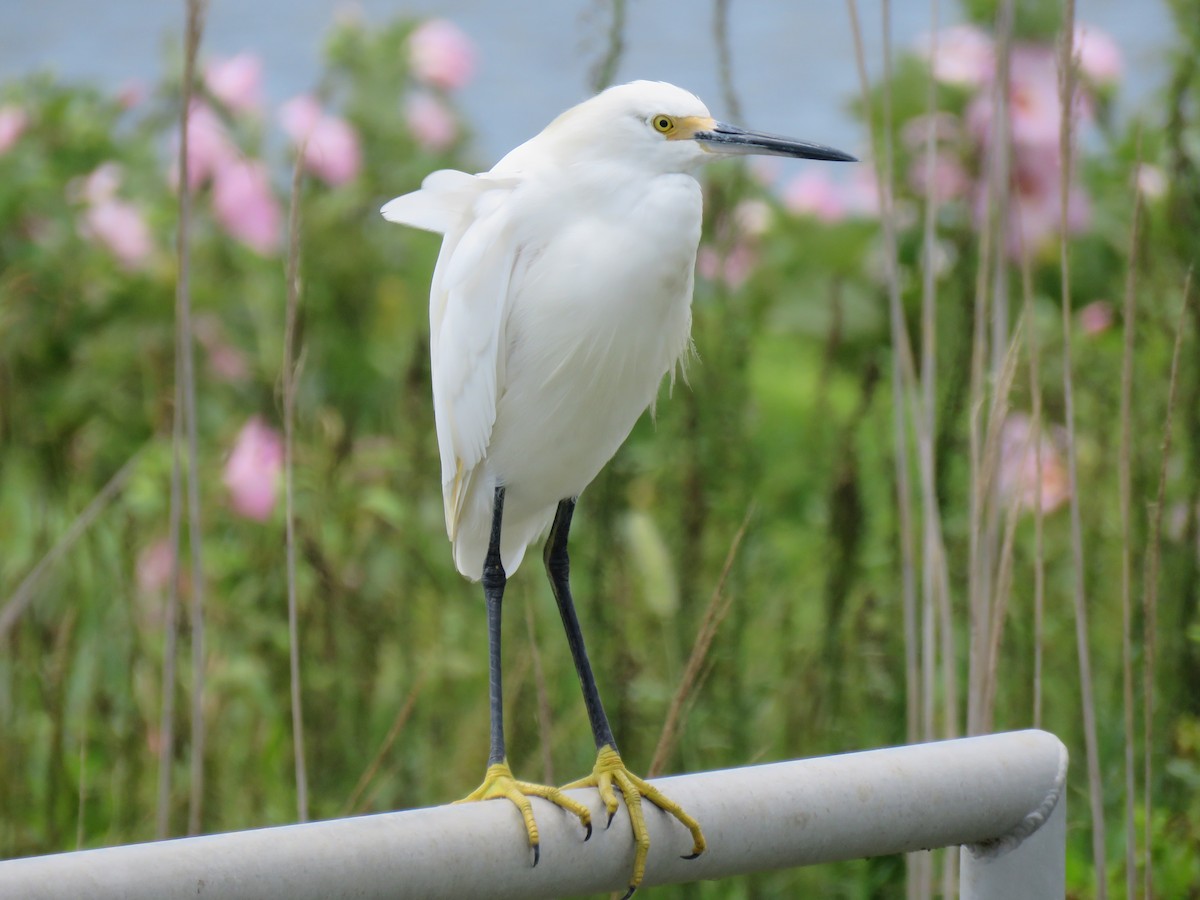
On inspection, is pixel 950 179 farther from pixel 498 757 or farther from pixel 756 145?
pixel 498 757

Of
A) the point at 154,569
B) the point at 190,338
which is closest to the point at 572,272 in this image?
the point at 190,338

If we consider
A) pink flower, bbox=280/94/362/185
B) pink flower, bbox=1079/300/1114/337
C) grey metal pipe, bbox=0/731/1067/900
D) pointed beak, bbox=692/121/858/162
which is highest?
pink flower, bbox=280/94/362/185

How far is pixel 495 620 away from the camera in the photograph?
1.24 m

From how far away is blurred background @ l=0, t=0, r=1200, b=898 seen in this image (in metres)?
1.23

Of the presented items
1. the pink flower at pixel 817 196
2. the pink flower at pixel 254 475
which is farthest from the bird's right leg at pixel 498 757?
the pink flower at pixel 817 196

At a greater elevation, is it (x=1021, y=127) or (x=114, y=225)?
(x=1021, y=127)

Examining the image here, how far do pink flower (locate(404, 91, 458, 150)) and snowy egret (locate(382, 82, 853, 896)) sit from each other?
5.17ft

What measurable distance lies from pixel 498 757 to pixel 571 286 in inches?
13.7

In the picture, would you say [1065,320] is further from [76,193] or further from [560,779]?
[76,193]

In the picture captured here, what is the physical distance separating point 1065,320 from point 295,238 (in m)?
0.56

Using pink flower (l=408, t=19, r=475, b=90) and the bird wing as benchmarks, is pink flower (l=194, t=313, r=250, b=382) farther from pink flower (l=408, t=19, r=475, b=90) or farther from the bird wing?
the bird wing

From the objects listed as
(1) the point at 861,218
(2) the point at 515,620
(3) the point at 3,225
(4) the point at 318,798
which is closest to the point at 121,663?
(4) the point at 318,798

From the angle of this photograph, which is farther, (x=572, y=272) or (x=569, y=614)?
(x=569, y=614)

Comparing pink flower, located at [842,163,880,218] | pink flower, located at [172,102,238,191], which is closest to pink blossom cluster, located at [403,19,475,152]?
pink flower, located at [172,102,238,191]
